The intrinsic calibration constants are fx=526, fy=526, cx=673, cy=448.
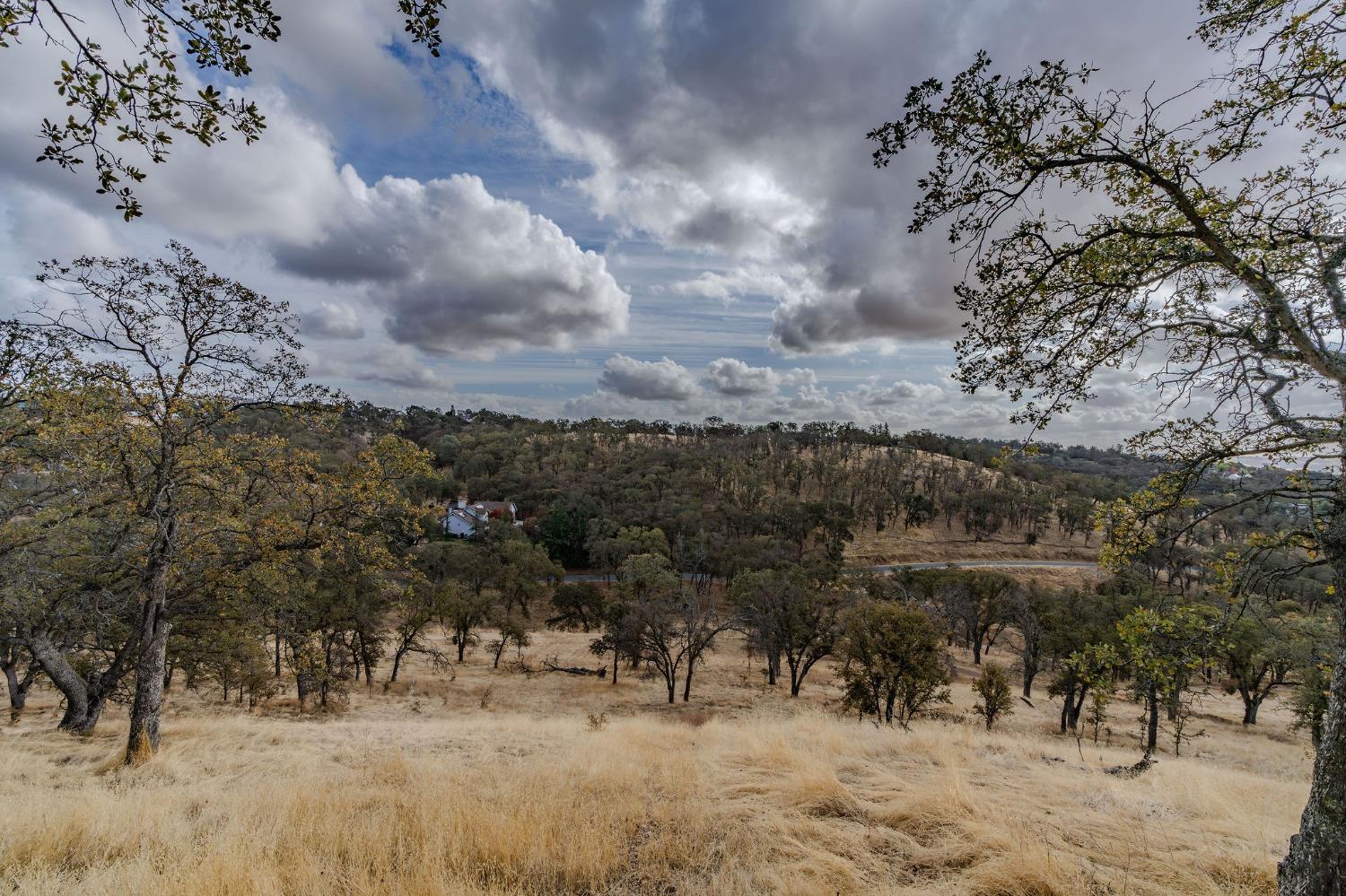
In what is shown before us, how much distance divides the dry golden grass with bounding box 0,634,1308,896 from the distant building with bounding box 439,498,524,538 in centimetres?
6445

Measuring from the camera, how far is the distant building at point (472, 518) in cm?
7462

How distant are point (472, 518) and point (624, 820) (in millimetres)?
78475

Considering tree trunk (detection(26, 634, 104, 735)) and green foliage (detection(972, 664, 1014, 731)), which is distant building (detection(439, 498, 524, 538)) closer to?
tree trunk (detection(26, 634, 104, 735))

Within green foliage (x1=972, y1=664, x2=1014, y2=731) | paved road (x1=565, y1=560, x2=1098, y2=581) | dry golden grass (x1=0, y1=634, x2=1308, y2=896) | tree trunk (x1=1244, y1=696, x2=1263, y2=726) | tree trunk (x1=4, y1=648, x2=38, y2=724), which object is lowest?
tree trunk (x1=1244, y1=696, x2=1263, y2=726)

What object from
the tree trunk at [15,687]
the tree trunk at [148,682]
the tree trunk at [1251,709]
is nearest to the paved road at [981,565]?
the tree trunk at [1251,709]

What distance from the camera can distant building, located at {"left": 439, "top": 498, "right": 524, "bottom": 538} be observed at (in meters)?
74.6

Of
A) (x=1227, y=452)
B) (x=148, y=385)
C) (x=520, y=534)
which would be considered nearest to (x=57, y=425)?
(x=148, y=385)

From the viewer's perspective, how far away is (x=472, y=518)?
78.6 metres

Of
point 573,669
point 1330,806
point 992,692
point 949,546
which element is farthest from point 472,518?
point 1330,806

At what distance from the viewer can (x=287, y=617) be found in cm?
2156

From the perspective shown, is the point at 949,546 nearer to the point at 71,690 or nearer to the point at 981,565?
the point at 981,565

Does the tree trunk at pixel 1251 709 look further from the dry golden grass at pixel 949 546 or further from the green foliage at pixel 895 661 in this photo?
the dry golden grass at pixel 949 546

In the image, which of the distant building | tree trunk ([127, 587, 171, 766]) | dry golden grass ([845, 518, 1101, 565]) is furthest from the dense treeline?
dry golden grass ([845, 518, 1101, 565])

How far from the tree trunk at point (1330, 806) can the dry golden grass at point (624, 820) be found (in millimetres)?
1250
